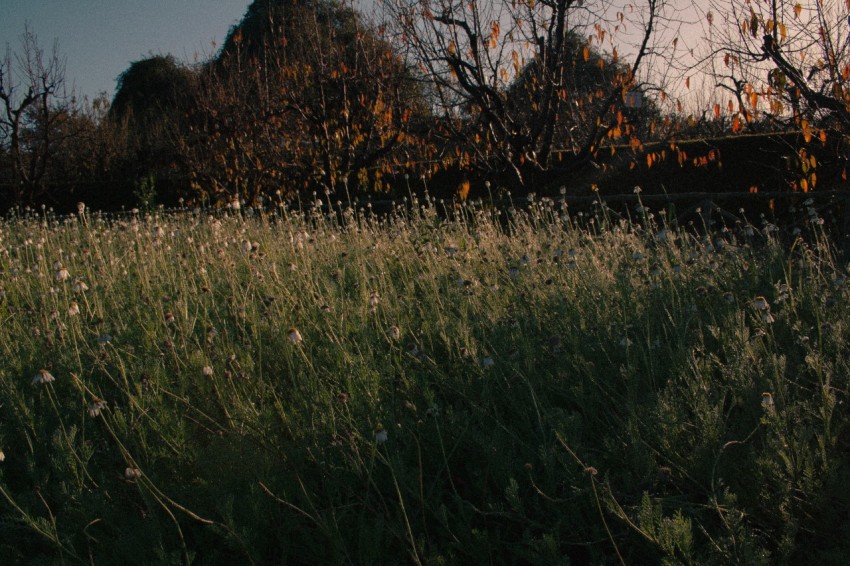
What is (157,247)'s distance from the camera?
650 cm

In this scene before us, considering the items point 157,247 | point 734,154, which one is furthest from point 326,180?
point 734,154

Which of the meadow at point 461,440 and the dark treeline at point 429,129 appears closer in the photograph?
the meadow at point 461,440

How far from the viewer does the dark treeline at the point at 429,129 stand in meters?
7.73

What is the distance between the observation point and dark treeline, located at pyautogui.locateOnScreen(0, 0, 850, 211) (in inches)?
304

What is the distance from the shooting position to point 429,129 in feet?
33.6

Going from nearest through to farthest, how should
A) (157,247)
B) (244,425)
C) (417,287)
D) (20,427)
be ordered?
(244,425) < (20,427) < (417,287) < (157,247)

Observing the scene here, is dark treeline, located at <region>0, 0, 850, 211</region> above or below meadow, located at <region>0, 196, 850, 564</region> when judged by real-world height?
above

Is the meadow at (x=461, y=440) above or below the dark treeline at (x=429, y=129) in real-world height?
below

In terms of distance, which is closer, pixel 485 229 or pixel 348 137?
Result: pixel 485 229

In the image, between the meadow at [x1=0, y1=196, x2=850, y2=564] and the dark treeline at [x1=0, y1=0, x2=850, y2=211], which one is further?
the dark treeline at [x1=0, y1=0, x2=850, y2=211]

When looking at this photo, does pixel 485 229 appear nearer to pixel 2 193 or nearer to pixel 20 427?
pixel 20 427

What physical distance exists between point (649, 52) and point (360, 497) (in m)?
7.58

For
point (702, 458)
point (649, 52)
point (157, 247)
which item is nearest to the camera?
point (702, 458)

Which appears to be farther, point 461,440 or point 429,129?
point 429,129
